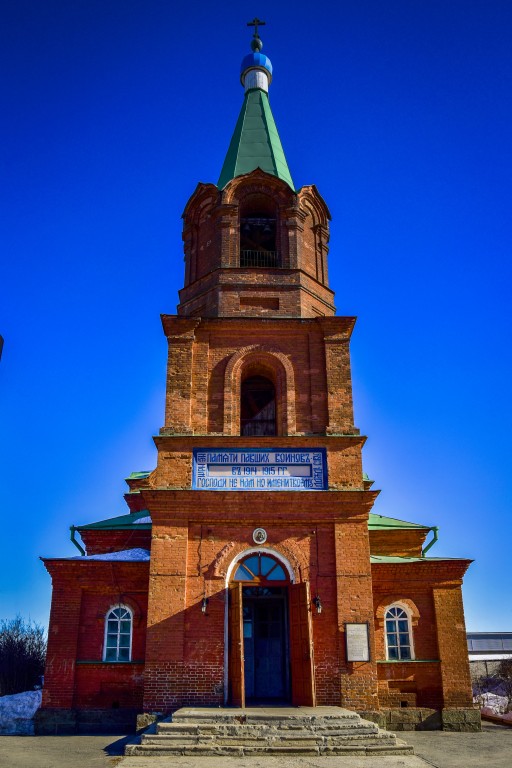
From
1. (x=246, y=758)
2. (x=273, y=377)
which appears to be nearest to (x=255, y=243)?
(x=273, y=377)

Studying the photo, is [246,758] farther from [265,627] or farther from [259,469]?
[259,469]

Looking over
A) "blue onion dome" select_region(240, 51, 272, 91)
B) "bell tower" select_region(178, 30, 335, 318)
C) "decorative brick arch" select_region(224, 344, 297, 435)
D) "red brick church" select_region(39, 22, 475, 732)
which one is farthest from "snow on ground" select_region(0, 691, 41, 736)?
"blue onion dome" select_region(240, 51, 272, 91)

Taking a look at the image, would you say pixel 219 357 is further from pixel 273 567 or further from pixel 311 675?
pixel 311 675

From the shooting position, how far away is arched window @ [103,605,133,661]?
550 inches

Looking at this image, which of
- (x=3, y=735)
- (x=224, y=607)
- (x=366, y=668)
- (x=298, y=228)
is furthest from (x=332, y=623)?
(x=298, y=228)

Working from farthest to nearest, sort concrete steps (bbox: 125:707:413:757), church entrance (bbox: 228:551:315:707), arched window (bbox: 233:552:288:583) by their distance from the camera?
arched window (bbox: 233:552:288:583), church entrance (bbox: 228:551:315:707), concrete steps (bbox: 125:707:413:757)

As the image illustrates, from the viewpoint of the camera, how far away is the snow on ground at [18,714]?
1343 centimetres

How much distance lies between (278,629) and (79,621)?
428 cm

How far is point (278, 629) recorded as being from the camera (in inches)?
555

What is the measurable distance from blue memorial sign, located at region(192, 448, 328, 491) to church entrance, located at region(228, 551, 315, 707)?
4.86ft

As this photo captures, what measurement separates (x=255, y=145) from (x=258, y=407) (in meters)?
7.13

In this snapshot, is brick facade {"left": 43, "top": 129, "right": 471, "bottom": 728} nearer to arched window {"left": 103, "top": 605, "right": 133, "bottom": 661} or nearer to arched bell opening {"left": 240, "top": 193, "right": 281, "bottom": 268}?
arched window {"left": 103, "top": 605, "right": 133, "bottom": 661}

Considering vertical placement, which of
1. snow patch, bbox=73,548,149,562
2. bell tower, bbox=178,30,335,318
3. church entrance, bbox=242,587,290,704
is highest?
bell tower, bbox=178,30,335,318

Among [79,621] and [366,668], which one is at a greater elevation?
[79,621]
